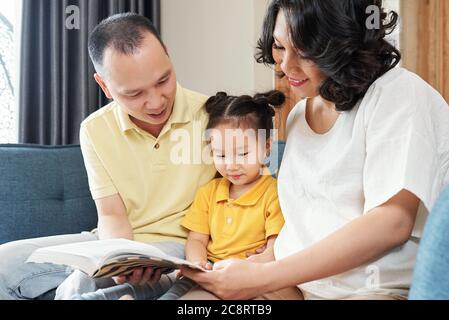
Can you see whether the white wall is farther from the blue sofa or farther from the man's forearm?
the man's forearm

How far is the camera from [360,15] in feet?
3.26

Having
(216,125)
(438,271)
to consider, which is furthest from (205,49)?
(438,271)

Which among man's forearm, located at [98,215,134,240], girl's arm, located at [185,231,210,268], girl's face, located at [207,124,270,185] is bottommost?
girl's arm, located at [185,231,210,268]

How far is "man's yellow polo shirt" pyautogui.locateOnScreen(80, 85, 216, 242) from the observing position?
1.30 meters

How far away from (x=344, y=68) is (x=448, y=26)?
1083 millimetres

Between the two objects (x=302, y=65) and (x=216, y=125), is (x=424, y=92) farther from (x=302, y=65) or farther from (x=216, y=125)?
(x=216, y=125)

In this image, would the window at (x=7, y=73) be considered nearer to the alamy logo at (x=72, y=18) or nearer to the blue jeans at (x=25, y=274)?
the alamy logo at (x=72, y=18)

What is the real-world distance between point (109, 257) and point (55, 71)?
1613 millimetres

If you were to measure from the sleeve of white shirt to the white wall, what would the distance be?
4.93 feet

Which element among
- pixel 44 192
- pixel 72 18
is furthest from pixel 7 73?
pixel 44 192

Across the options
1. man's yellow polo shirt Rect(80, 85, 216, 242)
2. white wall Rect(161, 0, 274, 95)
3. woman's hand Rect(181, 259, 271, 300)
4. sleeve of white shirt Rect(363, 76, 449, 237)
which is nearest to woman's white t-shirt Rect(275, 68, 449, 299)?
sleeve of white shirt Rect(363, 76, 449, 237)

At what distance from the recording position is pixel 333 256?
0.86 metres

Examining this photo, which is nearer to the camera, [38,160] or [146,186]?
[146,186]

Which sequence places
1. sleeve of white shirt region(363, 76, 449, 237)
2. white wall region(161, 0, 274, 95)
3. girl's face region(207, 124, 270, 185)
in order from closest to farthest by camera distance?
1. sleeve of white shirt region(363, 76, 449, 237)
2. girl's face region(207, 124, 270, 185)
3. white wall region(161, 0, 274, 95)
